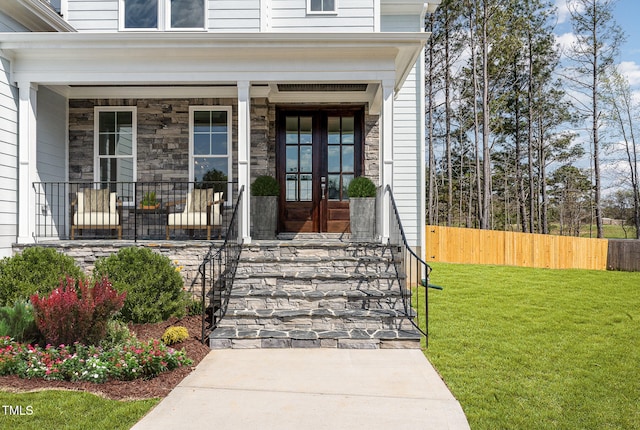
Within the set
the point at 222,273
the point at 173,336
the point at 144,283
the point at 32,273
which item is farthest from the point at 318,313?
the point at 32,273

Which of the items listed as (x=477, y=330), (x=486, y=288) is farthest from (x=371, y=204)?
(x=486, y=288)

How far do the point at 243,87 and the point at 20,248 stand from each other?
4027mm

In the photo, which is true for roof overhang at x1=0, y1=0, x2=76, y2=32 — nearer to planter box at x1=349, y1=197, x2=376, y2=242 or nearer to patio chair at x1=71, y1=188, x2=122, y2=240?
patio chair at x1=71, y1=188, x2=122, y2=240

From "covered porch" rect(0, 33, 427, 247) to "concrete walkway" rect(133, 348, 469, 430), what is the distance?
2.50m

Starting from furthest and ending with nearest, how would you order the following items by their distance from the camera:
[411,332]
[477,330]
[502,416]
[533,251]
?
[533,251] < [477,330] < [411,332] < [502,416]

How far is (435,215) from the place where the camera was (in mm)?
20453

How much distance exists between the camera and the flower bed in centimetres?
376

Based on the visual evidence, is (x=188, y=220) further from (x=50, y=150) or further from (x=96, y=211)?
(x=50, y=150)

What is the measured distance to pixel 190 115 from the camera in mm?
8383

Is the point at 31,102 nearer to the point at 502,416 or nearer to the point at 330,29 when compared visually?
the point at 330,29

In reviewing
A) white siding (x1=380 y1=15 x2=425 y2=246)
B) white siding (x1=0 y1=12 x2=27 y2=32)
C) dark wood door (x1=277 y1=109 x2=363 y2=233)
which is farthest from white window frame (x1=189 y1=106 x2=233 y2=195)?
white siding (x1=380 y1=15 x2=425 y2=246)

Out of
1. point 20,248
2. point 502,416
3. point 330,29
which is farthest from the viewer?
point 330,29

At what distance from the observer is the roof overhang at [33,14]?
260 inches

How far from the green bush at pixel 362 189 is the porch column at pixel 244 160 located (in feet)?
5.51
